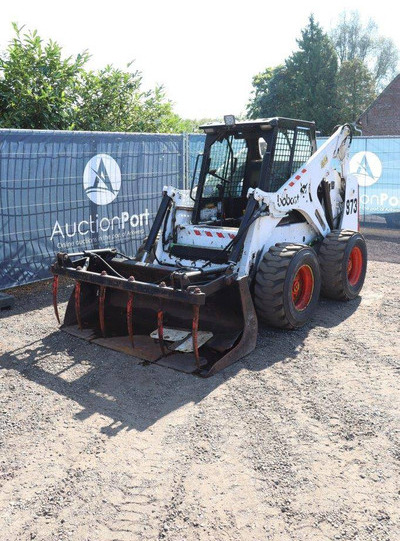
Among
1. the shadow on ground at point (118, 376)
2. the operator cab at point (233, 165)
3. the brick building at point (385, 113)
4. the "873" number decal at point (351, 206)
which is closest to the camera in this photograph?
the shadow on ground at point (118, 376)

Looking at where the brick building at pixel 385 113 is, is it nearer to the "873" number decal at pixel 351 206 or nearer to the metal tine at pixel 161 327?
the "873" number decal at pixel 351 206

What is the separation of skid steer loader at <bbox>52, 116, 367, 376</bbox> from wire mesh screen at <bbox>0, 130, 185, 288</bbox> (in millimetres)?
2035

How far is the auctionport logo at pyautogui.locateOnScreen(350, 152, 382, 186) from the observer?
1410cm

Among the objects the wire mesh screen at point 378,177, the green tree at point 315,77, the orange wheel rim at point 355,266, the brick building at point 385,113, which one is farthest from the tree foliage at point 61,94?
the green tree at point 315,77

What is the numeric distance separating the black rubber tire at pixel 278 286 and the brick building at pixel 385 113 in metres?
28.6

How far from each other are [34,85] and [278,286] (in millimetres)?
8234

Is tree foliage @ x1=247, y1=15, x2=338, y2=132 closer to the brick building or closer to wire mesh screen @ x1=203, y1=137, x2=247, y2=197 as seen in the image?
the brick building

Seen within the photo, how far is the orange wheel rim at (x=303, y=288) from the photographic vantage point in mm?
6450

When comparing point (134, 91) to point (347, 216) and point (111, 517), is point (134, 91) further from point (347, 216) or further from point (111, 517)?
point (111, 517)

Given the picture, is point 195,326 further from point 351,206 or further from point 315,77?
point 315,77

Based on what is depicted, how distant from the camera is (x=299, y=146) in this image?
702 cm

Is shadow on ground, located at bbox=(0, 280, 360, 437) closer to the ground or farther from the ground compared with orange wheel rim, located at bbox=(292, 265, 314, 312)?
closer to the ground

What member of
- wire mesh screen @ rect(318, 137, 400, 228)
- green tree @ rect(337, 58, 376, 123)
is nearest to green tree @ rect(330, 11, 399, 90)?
green tree @ rect(337, 58, 376, 123)

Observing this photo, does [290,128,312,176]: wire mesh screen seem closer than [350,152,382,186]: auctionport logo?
Yes
